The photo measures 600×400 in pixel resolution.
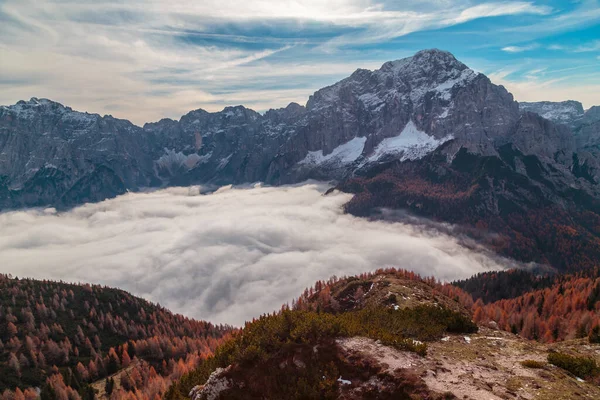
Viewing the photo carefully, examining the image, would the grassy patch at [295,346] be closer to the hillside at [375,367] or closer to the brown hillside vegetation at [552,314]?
the hillside at [375,367]

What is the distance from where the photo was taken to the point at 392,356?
36.2m

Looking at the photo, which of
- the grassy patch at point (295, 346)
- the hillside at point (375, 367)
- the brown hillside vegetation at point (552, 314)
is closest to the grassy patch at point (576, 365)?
the hillside at point (375, 367)

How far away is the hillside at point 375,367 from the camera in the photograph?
1212 inches

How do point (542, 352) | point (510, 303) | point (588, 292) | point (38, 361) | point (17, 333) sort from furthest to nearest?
point (17, 333), point (38, 361), point (510, 303), point (588, 292), point (542, 352)

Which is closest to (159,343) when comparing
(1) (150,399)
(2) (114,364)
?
(2) (114,364)

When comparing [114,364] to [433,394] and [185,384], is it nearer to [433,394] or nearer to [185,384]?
[185,384]

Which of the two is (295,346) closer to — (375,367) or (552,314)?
(375,367)

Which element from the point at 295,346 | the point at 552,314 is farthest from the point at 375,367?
the point at 552,314

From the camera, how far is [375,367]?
33.5m

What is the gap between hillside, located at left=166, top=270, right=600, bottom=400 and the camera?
3078cm

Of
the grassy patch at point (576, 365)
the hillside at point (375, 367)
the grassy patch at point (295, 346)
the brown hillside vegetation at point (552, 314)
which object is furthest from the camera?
the brown hillside vegetation at point (552, 314)

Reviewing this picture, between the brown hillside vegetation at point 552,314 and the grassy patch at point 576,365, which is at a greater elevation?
the grassy patch at point 576,365

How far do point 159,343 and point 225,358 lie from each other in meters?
179

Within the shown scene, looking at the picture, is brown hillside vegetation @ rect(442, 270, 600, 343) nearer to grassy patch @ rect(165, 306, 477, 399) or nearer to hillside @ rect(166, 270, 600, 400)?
hillside @ rect(166, 270, 600, 400)
